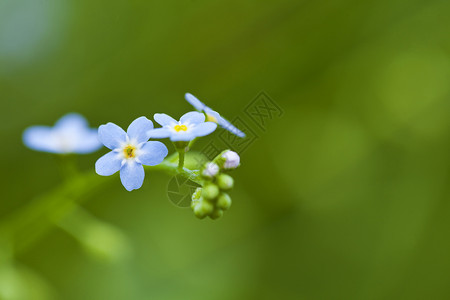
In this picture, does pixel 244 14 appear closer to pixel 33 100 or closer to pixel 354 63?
pixel 354 63

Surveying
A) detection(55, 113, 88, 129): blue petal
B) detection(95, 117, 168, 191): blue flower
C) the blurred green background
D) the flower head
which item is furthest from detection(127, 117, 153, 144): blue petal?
the blurred green background

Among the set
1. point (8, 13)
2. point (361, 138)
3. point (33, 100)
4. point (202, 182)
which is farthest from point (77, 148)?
point (361, 138)

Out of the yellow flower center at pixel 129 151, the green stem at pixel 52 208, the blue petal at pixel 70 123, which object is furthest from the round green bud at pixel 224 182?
the blue petal at pixel 70 123

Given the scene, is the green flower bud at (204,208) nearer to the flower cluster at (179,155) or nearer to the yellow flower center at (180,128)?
the flower cluster at (179,155)

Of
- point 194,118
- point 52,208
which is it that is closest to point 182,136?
point 194,118

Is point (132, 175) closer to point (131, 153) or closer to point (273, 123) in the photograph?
point (131, 153)

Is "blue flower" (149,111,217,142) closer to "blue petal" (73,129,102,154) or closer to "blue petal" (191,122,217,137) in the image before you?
"blue petal" (191,122,217,137)

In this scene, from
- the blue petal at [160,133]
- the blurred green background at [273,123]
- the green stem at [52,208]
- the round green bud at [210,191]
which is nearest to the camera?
the blue petal at [160,133]
